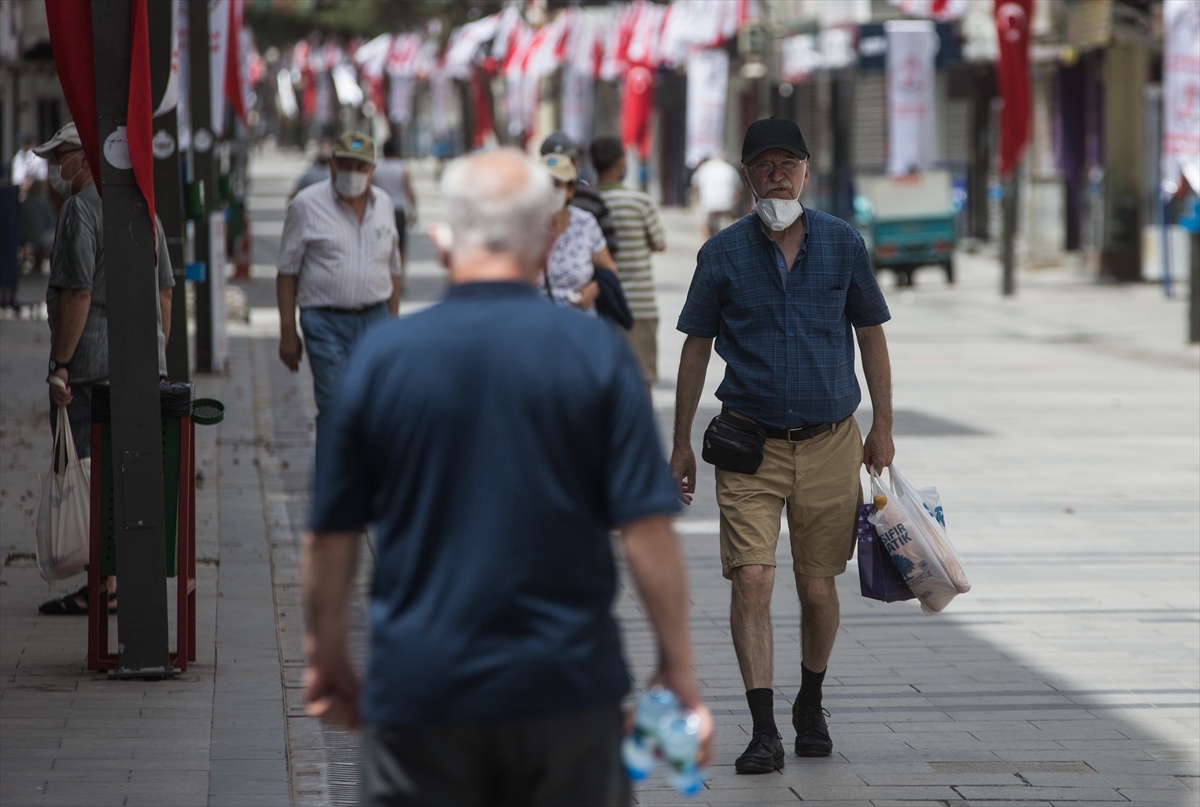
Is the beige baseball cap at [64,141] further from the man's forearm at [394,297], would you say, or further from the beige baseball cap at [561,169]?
the beige baseball cap at [561,169]

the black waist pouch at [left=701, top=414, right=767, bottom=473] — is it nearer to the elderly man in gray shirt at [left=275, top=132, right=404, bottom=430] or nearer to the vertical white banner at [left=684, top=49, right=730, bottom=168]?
the elderly man in gray shirt at [left=275, top=132, right=404, bottom=430]

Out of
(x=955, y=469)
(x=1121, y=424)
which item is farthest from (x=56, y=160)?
(x=1121, y=424)

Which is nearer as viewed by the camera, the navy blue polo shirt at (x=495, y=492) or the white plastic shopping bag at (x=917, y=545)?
the navy blue polo shirt at (x=495, y=492)

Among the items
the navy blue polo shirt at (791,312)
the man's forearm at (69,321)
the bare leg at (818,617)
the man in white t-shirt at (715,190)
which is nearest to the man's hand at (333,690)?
the navy blue polo shirt at (791,312)

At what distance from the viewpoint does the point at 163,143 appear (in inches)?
333

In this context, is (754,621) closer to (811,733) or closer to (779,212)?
(811,733)

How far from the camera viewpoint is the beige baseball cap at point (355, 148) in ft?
28.7

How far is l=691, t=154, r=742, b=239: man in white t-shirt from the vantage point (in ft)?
103

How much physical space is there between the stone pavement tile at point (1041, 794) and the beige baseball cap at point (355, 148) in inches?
179

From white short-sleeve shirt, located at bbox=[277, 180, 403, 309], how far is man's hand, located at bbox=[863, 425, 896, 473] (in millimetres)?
3685

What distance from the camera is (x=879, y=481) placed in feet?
18.9

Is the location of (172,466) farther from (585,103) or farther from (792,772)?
(585,103)

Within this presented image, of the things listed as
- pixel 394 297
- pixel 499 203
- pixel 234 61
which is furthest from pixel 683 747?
pixel 234 61

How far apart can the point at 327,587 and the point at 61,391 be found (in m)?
4.40
